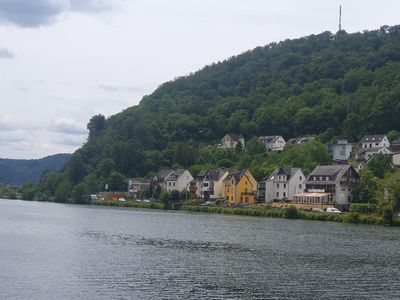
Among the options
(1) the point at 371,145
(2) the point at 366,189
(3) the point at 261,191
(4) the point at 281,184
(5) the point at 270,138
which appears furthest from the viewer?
(5) the point at 270,138

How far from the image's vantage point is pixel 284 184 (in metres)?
90.1

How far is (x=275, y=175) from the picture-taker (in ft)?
302

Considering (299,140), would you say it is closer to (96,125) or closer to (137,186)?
(137,186)

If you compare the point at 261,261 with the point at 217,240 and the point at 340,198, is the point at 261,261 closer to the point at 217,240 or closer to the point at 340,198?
the point at 217,240

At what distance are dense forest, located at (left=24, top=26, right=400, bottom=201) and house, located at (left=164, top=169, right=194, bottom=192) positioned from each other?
5678 mm

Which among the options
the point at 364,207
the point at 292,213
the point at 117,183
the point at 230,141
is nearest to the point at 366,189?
the point at 364,207

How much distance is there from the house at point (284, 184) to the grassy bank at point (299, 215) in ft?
33.8

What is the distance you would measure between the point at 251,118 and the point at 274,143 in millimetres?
26516

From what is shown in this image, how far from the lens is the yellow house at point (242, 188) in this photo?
3684 inches

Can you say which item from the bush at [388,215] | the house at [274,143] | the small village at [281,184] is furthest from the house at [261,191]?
the house at [274,143]

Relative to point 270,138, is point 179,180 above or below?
below

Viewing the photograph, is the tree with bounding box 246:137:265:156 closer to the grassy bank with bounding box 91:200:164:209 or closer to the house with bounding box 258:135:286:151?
the house with bounding box 258:135:286:151

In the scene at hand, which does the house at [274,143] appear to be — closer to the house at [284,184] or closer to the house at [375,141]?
the house at [375,141]

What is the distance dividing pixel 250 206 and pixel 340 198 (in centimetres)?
1342
